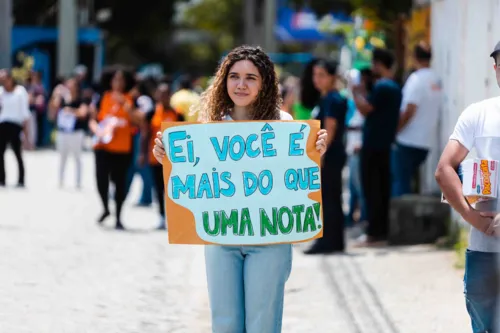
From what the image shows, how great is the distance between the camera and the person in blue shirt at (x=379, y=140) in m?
11.2

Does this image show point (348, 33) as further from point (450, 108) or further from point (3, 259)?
point (3, 259)

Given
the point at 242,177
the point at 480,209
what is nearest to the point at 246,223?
the point at 242,177

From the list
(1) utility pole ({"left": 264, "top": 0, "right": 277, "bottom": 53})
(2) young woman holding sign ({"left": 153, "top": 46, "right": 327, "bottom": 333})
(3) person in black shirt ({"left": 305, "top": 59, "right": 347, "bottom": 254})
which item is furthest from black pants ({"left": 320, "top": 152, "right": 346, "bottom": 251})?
(1) utility pole ({"left": 264, "top": 0, "right": 277, "bottom": 53})

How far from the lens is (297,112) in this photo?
1162 centimetres

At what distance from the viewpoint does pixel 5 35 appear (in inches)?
1187

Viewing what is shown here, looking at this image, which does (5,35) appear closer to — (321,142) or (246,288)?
(321,142)

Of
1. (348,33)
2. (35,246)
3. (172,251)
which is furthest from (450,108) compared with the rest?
(348,33)

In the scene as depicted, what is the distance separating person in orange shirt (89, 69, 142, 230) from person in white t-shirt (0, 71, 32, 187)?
4.82 m

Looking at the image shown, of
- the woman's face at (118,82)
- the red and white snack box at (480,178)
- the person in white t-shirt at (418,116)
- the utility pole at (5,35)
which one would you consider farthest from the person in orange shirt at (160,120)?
the utility pole at (5,35)

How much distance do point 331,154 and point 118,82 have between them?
113 inches

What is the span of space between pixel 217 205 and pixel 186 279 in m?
4.24

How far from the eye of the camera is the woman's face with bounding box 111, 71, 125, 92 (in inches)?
482

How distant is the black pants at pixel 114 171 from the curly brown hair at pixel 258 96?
711 cm

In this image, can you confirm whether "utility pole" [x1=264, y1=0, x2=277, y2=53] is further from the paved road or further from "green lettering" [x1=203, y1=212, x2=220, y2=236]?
"green lettering" [x1=203, y1=212, x2=220, y2=236]
